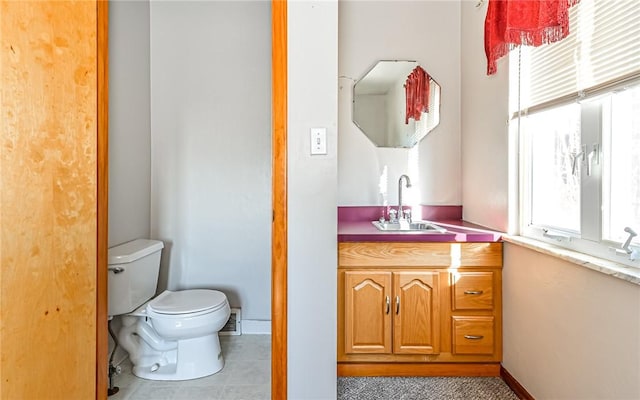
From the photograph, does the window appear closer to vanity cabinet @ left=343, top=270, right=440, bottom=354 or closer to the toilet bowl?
vanity cabinet @ left=343, top=270, right=440, bottom=354

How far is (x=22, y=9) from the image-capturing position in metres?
1.20

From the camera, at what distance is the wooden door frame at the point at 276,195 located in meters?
1.50

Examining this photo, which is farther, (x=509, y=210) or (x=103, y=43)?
(x=509, y=210)

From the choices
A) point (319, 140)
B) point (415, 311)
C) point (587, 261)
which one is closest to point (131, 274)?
point (319, 140)

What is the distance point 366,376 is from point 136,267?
1.38 metres

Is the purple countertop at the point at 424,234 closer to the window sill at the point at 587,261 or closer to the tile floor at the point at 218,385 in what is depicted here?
the window sill at the point at 587,261

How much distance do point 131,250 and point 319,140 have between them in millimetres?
1295

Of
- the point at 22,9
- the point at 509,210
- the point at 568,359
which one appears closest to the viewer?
the point at 22,9

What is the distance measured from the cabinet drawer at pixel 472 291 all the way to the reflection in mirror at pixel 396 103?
40.2 inches

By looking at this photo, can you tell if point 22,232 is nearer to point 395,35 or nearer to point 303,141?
point 303,141

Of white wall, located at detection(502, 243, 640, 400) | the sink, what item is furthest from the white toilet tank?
white wall, located at detection(502, 243, 640, 400)

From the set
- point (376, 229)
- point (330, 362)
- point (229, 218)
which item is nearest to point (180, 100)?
point (229, 218)

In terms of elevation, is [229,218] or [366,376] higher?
[229,218]

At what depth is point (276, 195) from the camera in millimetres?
1511
